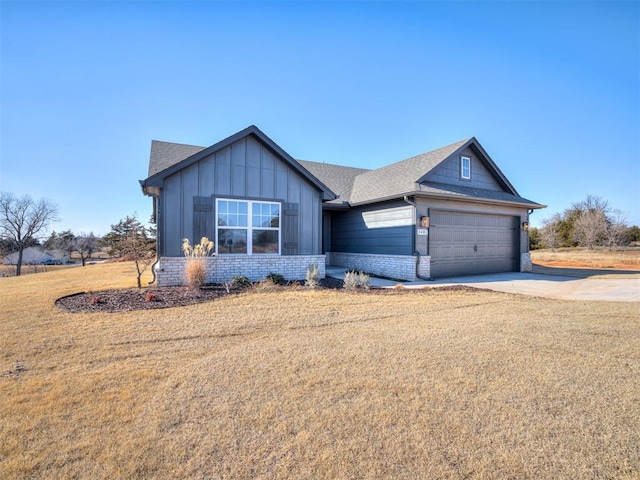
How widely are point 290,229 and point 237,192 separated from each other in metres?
2.19

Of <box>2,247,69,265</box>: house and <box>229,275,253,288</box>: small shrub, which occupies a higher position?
<box>229,275,253,288</box>: small shrub

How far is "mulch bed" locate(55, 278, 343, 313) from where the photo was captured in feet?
21.3

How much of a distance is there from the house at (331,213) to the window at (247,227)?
3 centimetres

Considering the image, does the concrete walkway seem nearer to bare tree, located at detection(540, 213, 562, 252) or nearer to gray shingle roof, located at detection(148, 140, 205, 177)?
gray shingle roof, located at detection(148, 140, 205, 177)

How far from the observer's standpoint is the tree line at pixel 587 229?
27.7m

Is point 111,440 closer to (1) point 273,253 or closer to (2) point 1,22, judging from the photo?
(1) point 273,253

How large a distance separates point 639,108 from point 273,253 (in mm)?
16809

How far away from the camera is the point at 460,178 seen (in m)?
14.0

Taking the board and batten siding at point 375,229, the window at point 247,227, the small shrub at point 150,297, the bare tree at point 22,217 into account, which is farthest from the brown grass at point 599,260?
the bare tree at point 22,217

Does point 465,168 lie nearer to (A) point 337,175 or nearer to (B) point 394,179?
(B) point 394,179

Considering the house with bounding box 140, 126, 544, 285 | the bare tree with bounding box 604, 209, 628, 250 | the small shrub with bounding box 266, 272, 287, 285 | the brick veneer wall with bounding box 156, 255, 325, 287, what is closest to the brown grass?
the bare tree with bounding box 604, 209, 628, 250

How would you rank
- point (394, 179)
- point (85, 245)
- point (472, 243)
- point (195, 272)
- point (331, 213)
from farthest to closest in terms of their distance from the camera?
point (85, 245) < point (331, 213) < point (394, 179) < point (472, 243) < point (195, 272)

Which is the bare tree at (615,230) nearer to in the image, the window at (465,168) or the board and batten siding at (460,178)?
the board and batten siding at (460,178)

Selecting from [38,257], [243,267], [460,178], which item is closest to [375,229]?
[460,178]
